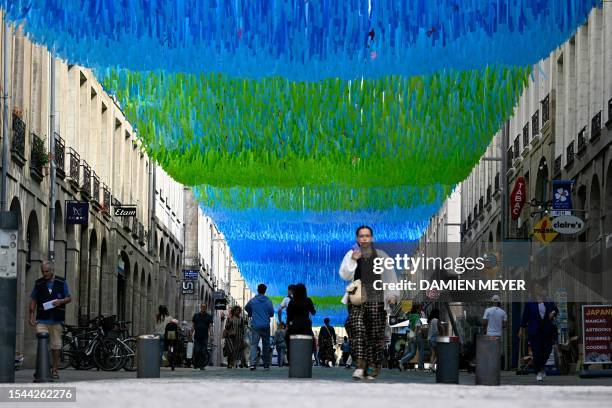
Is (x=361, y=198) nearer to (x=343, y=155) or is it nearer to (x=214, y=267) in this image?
(x=343, y=155)

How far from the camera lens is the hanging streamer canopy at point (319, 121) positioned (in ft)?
90.8

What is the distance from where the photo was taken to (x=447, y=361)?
17656mm

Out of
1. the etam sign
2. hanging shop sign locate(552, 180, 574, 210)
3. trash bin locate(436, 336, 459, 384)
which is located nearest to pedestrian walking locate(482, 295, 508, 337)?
the etam sign

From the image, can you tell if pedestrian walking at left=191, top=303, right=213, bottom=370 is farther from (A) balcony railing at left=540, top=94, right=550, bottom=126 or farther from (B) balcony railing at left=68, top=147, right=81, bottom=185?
(A) balcony railing at left=540, top=94, right=550, bottom=126

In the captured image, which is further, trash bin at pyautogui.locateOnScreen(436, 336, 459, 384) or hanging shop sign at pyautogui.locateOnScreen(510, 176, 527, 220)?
hanging shop sign at pyautogui.locateOnScreen(510, 176, 527, 220)

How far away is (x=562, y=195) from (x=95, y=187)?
14785mm

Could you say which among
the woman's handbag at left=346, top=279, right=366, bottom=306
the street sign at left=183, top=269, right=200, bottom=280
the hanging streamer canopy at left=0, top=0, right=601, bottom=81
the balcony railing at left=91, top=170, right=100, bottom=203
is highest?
the hanging streamer canopy at left=0, top=0, right=601, bottom=81

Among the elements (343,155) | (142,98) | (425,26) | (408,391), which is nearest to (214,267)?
(343,155)

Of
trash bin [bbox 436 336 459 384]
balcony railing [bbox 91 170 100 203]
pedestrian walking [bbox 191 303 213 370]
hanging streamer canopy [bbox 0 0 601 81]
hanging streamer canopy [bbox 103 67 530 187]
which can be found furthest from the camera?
balcony railing [bbox 91 170 100 203]

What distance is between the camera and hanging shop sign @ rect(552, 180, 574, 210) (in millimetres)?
30422

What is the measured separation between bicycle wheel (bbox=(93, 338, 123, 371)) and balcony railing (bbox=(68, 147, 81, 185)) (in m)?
9.44

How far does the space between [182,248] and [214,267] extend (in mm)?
19642

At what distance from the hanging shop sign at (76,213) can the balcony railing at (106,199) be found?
611 centimetres

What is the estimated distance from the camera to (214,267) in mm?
86062
